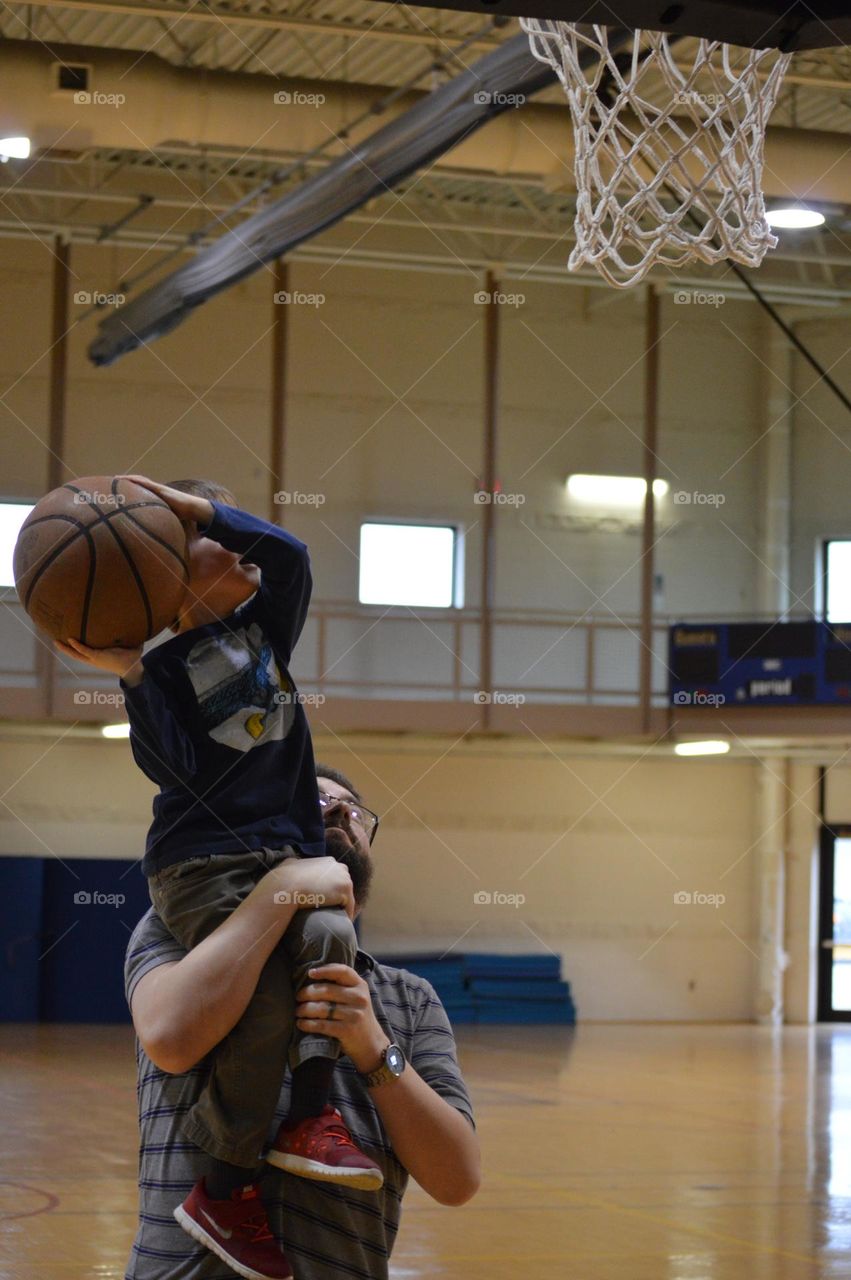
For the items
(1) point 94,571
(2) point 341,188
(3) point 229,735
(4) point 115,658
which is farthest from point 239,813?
(2) point 341,188

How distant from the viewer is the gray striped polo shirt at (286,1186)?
6.11 ft

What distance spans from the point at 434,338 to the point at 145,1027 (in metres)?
16.1

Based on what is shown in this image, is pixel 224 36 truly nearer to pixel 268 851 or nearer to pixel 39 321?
pixel 39 321

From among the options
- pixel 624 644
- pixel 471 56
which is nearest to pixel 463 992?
pixel 624 644

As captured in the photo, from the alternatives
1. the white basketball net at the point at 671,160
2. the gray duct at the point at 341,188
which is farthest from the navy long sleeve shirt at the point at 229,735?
the gray duct at the point at 341,188

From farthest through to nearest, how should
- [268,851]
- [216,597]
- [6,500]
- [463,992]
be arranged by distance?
[463,992] → [6,500] → [216,597] → [268,851]

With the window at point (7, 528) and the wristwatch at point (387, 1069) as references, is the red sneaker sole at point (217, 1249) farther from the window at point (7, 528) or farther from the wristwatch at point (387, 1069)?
the window at point (7, 528)

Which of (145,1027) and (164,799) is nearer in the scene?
(145,1027)

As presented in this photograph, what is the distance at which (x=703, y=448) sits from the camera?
18266 millimetres

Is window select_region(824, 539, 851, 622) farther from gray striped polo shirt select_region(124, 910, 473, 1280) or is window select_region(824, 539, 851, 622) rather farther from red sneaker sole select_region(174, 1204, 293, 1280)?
red sneaker sole select_region(174, 1204, 293, 1280)

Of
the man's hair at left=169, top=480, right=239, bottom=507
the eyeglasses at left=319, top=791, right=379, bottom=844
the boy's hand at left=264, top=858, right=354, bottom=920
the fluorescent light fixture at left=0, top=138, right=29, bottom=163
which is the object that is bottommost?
the boy's hand at left=264, top=858, right=354, bottom=920

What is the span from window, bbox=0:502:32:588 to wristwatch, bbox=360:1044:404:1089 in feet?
43.7

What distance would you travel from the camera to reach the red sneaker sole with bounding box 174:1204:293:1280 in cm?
178

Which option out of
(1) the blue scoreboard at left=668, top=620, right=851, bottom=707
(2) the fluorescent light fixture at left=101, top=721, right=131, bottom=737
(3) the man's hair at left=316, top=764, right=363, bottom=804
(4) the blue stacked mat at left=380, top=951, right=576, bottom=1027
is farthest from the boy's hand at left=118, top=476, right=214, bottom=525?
(4) the blue stacked mat at left=380, top=951, right=576, bottom=1027
